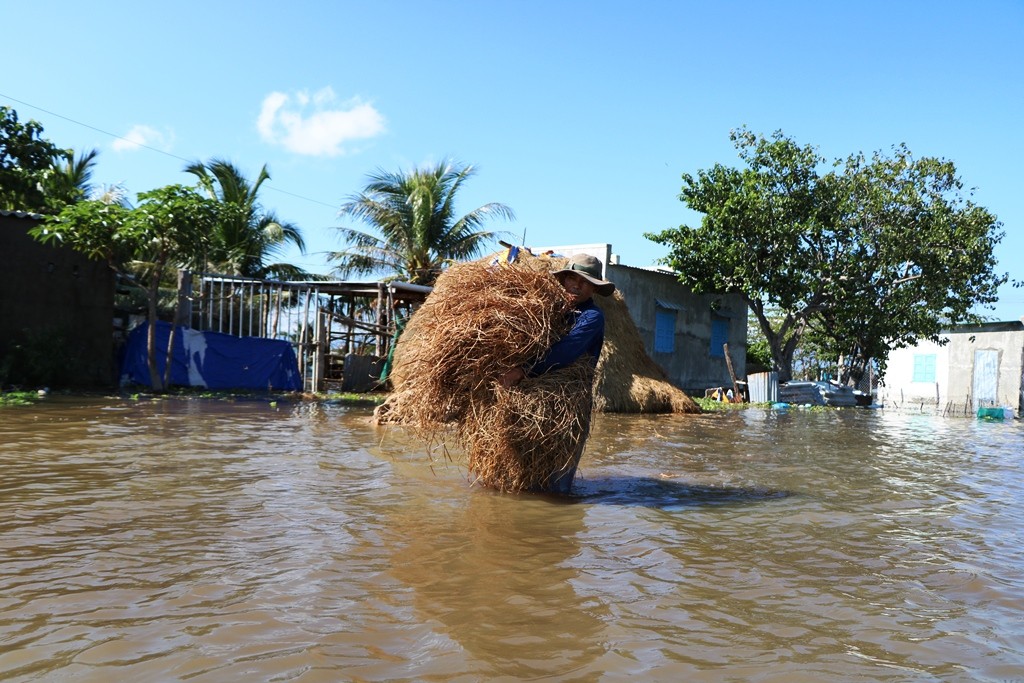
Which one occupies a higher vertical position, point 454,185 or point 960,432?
point 454,185

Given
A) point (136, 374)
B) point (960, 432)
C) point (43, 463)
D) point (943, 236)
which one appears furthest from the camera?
point (943, 236)

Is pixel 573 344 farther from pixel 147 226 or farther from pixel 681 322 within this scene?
pixel 681 322

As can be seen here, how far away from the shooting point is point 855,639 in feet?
8.94

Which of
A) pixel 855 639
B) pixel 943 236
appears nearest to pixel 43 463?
pixel 855 639

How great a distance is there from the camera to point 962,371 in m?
27.5

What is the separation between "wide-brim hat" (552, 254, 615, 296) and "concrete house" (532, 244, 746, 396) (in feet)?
48.1

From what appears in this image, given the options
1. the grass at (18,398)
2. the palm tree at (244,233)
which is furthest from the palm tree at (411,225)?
the grass at (18,398)

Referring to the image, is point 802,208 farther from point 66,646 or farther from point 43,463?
point 66,646

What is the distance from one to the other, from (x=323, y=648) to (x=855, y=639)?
5.98ft

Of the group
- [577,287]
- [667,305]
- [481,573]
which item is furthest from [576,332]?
[667,305]

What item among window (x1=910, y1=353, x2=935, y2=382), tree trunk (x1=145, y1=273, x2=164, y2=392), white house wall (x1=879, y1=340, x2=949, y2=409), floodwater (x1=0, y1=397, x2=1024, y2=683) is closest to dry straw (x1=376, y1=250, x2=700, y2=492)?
floodwater (x1=0, y1=397, x2=1024, y2=683)

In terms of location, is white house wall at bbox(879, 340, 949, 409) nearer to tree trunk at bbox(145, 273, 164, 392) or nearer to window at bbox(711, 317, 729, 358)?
window at bbox(711, 317, 729, 358)

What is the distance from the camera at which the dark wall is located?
14.7 meters

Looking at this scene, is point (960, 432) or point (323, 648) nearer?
point (323, 648)
